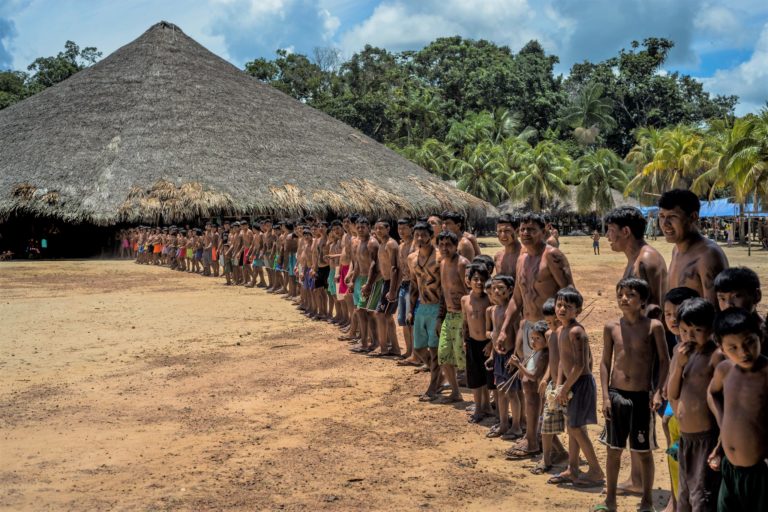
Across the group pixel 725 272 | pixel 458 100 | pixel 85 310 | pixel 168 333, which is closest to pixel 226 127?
pixel 85 310

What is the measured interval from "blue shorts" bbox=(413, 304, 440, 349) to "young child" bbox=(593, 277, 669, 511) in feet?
10.0

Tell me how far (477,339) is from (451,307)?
751 mm

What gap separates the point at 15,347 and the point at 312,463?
242 inches

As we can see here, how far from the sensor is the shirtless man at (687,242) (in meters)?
4.37

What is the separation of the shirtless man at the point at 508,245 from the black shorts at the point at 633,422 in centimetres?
229

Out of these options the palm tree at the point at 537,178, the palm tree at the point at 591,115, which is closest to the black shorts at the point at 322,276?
the palm tree at the point at 537,178

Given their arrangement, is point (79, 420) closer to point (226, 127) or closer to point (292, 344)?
point (292, 344)

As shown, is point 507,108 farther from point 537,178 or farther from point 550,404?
point 550,404

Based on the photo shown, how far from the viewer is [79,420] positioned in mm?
6406

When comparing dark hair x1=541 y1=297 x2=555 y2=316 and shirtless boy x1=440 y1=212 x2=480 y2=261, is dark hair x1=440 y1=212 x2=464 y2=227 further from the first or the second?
dark hair x1=541 y1=297 x2=555 y2=316

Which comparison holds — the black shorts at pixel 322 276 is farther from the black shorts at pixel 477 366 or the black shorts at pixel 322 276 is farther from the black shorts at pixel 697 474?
the black shorts at pixel 697 474

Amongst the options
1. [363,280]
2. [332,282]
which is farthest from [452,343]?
[332,282]

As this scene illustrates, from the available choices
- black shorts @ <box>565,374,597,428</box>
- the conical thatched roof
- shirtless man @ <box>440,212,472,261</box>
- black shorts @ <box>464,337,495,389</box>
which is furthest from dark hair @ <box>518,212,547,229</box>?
the conical thatched roof

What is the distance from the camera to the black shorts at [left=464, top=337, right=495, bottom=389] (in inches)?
242
